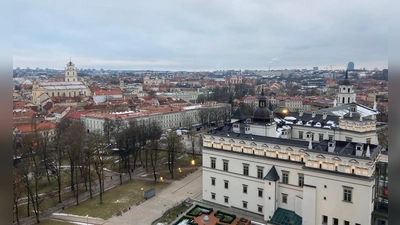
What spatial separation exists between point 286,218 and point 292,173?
2560 millimetres

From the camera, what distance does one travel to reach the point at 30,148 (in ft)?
87.2

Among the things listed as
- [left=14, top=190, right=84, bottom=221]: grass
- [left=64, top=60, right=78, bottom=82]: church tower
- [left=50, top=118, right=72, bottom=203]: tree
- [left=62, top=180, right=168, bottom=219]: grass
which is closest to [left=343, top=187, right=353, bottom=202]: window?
[left=62, top=180, right=168, bottom=219]: grass

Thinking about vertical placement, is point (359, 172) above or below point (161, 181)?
above

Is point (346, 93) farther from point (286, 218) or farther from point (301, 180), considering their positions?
point (286, 218)

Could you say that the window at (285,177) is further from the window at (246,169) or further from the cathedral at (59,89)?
the cathedral at (59,89)

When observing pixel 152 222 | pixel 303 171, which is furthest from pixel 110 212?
pixel 303 171

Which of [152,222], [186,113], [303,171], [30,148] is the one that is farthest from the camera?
[186,113]

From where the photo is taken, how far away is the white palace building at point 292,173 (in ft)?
52.2

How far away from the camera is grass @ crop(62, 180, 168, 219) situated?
20.9 m

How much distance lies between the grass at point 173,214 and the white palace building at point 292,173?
181 centimetres

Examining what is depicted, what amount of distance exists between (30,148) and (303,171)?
21.9 m

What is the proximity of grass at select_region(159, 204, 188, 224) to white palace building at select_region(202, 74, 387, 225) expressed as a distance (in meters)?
1.81

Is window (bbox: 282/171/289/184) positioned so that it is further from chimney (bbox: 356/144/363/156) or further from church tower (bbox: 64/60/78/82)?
church tower (bbox: 64/60/78/82)
